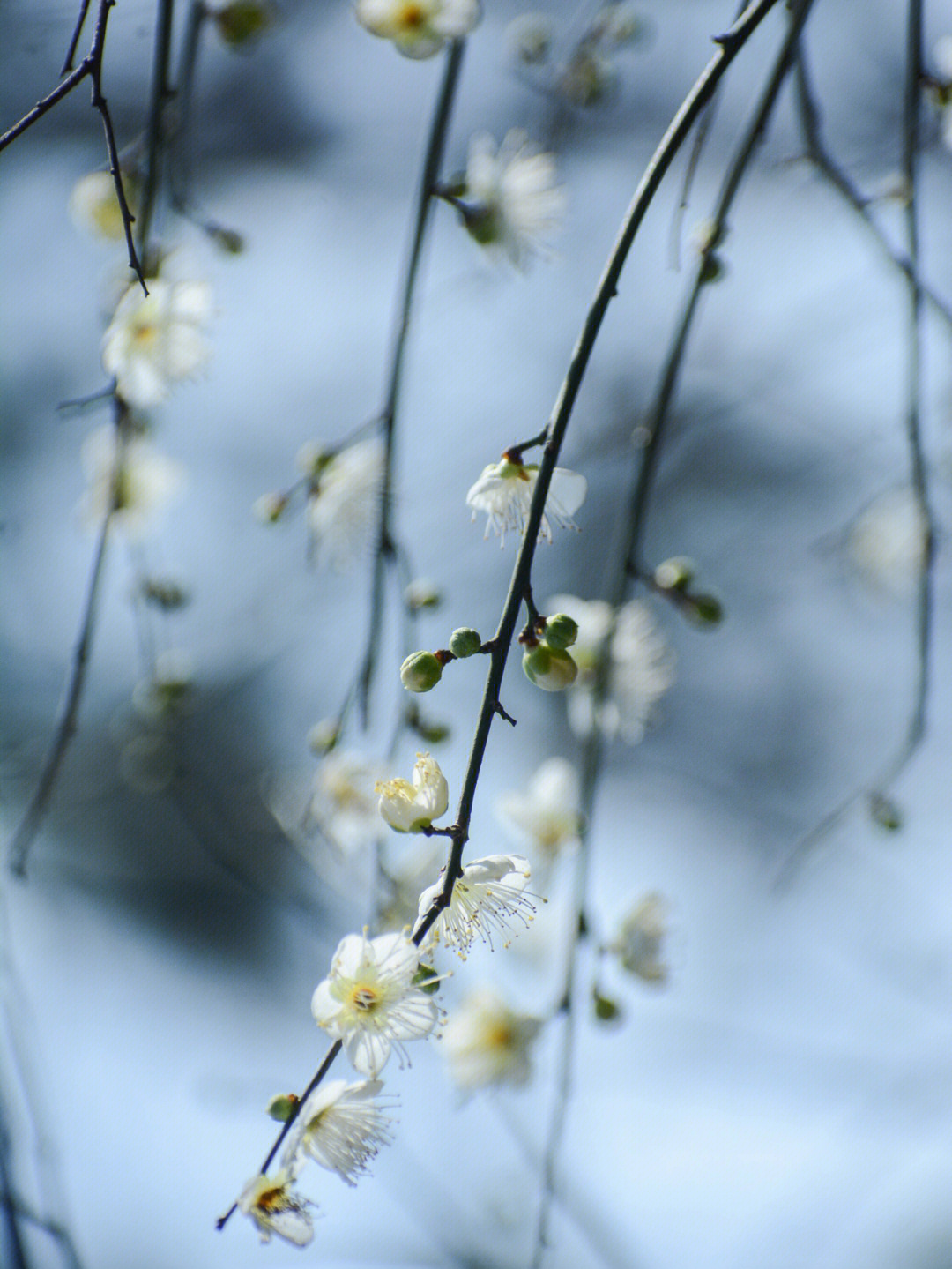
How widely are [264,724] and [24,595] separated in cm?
259

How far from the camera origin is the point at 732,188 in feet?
4.00

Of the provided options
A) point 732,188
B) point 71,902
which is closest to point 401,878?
point 732,188

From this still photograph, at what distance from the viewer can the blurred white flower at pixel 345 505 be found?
5.19 feet

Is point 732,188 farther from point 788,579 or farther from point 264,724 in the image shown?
point 264,724

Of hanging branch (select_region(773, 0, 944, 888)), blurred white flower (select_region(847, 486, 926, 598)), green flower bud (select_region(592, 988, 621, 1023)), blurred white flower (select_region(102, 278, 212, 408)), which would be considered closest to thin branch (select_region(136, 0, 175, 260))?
blurred white flower (select_region(102, 278, 212, 408))

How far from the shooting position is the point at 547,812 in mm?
1725

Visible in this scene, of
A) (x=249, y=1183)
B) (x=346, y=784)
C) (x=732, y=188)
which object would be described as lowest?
(x=249, y=1183)

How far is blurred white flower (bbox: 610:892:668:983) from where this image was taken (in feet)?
5.03

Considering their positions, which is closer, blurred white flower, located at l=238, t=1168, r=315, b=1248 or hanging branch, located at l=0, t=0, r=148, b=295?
hanging branch, located at l=0, t=0, r=148, b=295

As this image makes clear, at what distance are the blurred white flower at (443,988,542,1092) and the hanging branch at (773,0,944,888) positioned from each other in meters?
0.47

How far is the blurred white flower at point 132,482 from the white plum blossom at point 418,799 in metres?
1.04

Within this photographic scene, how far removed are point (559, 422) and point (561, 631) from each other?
0.21 metres

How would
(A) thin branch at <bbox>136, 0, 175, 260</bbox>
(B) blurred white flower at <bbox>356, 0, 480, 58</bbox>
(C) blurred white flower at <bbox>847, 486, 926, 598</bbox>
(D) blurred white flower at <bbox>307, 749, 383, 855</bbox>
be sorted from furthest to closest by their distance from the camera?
(C) blurred white flower at <bbox>847, 486, 926, 598</bbox>, (D) blurred white flower at <bbox>307, 749, 383, 855</bbox>, (B) blurred white flower at <bbox>356, 0, 480, 58</bbox>, (A) thin branch at <bbox>136, 0, 175, 260</bbox>

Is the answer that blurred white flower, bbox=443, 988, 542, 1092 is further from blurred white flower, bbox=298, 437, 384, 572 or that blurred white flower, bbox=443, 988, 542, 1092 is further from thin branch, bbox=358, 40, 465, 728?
blurred white flower, bbox=298, 437, 384, 572
